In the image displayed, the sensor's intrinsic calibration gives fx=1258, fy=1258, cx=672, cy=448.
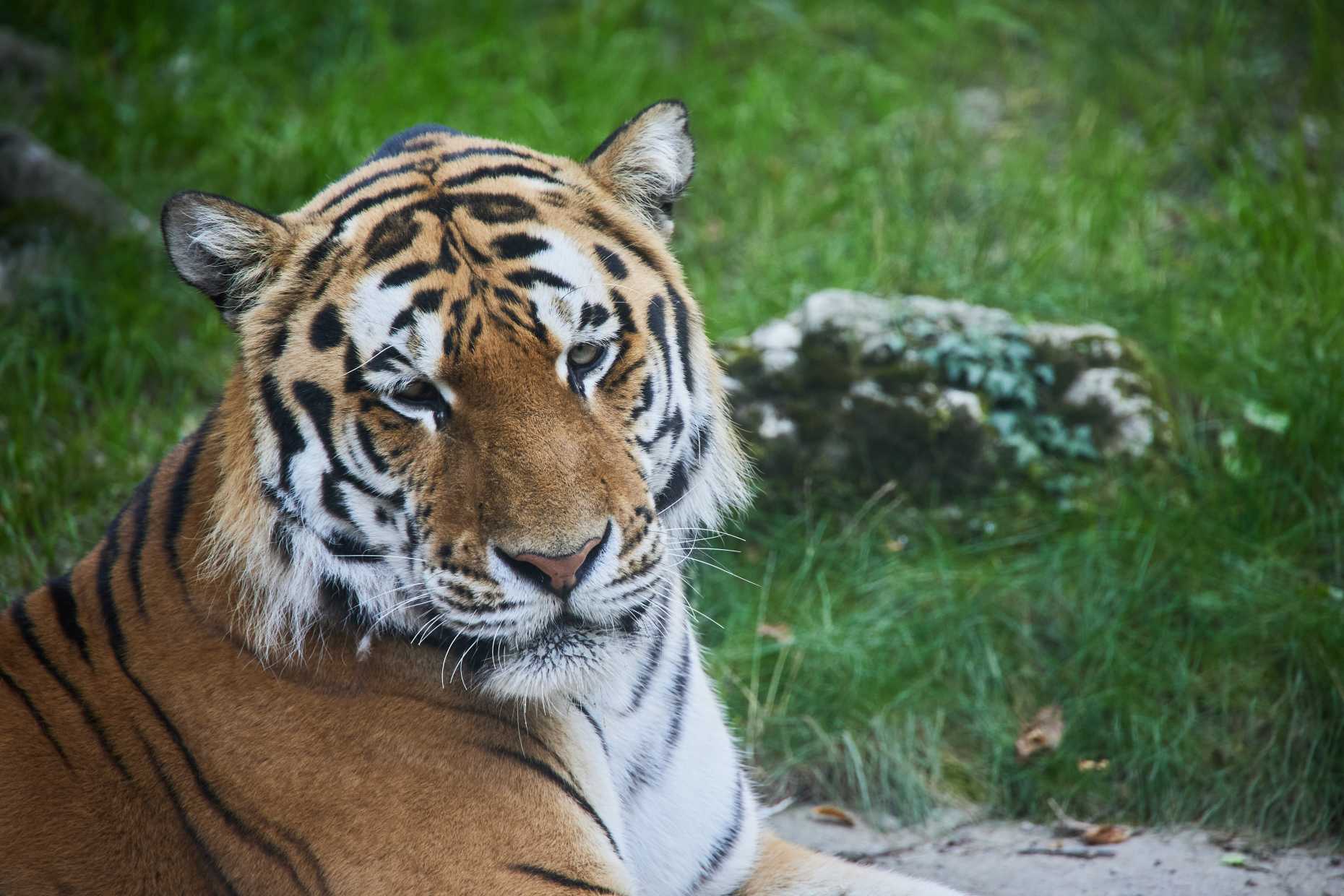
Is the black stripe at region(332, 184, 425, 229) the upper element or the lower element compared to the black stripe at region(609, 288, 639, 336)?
upper

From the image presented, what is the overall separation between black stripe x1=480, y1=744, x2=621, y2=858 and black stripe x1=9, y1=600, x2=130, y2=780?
2.17ft

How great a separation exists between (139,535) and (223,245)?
60cm

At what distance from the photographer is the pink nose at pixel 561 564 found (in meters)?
2.09

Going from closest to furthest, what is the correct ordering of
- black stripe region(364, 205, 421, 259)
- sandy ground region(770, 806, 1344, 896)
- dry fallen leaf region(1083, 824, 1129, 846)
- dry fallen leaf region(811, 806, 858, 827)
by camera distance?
black stripe region(364, 205, 421, 259) → sandy ground region(770, 806, 1344, 896) → dry fallen leaf region(1083, 824, 1129, 846) → dry fallen leaf region(811, 806, 858, 827)

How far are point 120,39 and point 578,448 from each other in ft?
19.6

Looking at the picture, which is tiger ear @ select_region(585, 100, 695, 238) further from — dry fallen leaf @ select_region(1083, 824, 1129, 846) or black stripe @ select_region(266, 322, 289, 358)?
dry fallen leaf @ select_region(1083, 824, 1129, 846)

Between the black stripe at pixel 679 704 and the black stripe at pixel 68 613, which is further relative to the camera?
the black stripe at pixel 679 704

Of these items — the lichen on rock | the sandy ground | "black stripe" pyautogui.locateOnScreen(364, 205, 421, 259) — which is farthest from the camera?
the lichen on rock

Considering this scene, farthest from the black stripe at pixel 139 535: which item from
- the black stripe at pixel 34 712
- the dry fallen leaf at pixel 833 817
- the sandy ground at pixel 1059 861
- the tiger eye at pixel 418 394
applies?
the dry fallen leaf at pixel 833 817

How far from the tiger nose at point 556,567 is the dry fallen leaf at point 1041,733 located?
2.09 m

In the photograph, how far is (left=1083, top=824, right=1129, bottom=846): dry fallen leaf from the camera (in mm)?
3408

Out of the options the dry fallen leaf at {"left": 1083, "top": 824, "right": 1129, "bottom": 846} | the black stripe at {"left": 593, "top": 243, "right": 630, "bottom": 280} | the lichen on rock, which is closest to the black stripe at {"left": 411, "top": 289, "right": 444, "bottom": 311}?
the black stripe at {"left": 593, "top": 243, "right": 630, "bottom": 280}

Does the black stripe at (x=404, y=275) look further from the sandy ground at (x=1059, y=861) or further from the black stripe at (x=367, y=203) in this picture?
the sandy ground at (x=1059, y=861)

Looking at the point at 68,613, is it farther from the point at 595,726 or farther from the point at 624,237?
the point at 624,237
